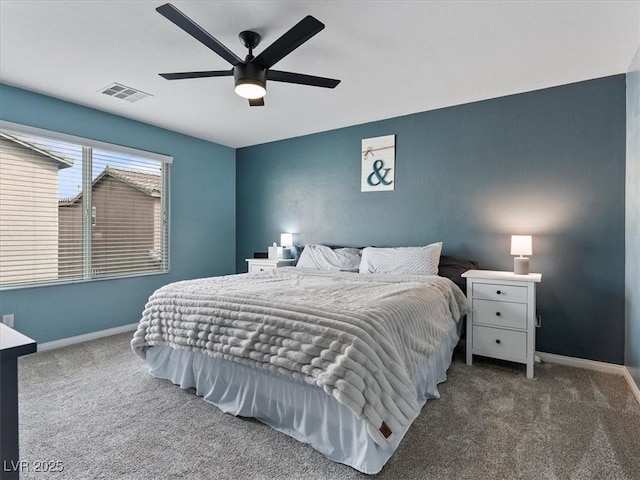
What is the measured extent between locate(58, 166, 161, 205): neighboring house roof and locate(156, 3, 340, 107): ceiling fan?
203 cm

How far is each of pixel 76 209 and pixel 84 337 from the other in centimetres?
134

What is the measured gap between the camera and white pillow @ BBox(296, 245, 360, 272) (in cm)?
362

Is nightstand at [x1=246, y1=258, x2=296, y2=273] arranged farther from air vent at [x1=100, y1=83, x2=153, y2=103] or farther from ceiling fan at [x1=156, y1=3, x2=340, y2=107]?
ceiling fan at [x1=156, y1=3, x2=340, y2=107]

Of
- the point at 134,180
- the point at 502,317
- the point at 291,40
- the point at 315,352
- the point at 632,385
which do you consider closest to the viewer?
the point at 315,352

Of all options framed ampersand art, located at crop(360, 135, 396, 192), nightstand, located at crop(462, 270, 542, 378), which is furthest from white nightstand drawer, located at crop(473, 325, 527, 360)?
framed ampersand art, located at crop(360, 135, 396, 192)

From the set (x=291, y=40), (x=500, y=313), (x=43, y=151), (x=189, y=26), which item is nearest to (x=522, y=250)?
(x=500, y=313)

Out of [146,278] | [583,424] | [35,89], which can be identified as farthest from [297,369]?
[35,89]

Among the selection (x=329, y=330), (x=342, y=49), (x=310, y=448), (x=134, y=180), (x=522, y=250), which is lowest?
(x=310, y=448)

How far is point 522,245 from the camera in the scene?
8.89ft

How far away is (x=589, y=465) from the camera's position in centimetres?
155

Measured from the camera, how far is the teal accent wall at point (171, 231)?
Answer: 9.93 ft

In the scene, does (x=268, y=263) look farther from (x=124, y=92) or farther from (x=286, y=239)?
(x=124, y=92)

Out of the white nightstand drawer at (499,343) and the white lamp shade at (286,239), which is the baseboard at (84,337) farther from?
the white nightstand drawer at (499,343)

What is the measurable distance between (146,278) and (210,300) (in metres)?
2.41
